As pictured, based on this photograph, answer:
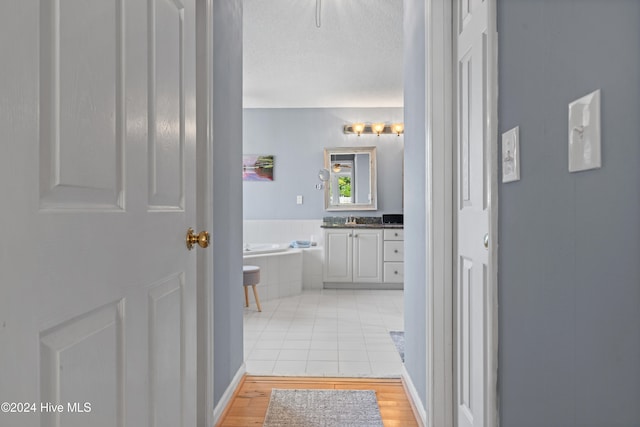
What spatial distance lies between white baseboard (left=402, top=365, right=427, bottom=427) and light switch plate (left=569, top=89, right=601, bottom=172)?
1504 millimetres

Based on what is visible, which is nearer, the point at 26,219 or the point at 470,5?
the point at 26,219


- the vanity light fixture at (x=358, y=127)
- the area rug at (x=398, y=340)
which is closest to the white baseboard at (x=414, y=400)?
the area rug at (x=398, y=340)

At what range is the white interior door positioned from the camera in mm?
1335

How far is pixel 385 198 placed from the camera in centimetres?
576

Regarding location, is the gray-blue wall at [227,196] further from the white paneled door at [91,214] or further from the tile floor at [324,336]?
the white paneled door at [91,214]

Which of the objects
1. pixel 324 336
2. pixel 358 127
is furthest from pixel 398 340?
pixel 358 127

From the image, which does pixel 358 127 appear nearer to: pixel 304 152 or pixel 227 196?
pixel 304 152

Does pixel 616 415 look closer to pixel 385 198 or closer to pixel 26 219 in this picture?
pixel 26 219

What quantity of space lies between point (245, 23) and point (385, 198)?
3.29m

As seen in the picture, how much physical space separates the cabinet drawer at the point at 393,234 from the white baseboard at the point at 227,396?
3.18 metres

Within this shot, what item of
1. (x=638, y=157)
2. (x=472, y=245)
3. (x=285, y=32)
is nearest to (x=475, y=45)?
(x=472, y=245)

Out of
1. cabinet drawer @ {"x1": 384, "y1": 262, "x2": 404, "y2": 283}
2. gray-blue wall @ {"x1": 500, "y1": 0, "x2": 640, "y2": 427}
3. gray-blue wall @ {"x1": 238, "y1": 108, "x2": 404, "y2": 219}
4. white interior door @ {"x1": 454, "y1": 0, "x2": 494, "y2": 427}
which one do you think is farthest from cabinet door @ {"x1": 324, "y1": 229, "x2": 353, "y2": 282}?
gray-blue wall @ {"x1": 500, "y1": 0, "x2": 640, "y2": 427}

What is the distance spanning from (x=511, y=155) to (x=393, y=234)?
4320 mm

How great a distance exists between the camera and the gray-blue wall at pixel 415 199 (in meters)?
1.85
